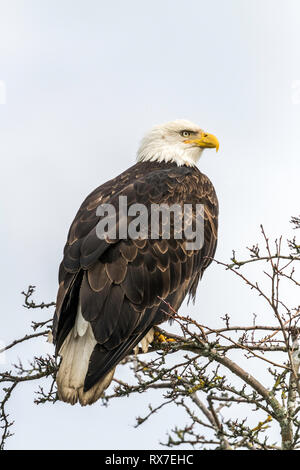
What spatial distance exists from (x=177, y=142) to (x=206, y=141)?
37 cm

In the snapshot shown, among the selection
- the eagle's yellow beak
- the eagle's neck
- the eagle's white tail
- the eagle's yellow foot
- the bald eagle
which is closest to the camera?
the eagle's white tail

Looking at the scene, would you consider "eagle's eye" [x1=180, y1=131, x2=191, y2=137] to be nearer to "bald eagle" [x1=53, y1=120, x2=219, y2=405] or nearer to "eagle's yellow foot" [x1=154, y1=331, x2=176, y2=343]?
"bald eagle" [x1=53, y1=120, x2=219, y2=405]

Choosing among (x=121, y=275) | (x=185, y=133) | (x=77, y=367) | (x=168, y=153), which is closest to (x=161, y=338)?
(x=121, y=275)

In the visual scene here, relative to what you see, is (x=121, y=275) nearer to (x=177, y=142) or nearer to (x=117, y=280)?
(x=117, y=280)

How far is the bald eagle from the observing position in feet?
21.7

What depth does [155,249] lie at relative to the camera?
7.34 meters

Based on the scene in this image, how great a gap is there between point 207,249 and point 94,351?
2054 millimetres

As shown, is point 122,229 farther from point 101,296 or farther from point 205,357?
point 205,357

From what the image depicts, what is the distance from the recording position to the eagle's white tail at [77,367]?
6.42 metres

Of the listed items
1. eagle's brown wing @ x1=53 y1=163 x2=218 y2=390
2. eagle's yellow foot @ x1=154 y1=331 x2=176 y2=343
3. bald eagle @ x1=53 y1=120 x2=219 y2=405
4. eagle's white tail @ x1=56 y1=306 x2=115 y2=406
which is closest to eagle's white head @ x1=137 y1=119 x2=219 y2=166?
bald eagle @ x1=53 y1=120 x2=219 y2=405

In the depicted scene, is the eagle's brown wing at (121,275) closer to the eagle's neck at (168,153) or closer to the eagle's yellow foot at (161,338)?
the eagle's yellow foot at (161,338)

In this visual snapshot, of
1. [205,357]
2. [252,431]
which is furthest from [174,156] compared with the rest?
[252,431]

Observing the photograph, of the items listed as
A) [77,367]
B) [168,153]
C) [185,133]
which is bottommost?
[77,367]

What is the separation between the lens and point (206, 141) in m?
9.44
